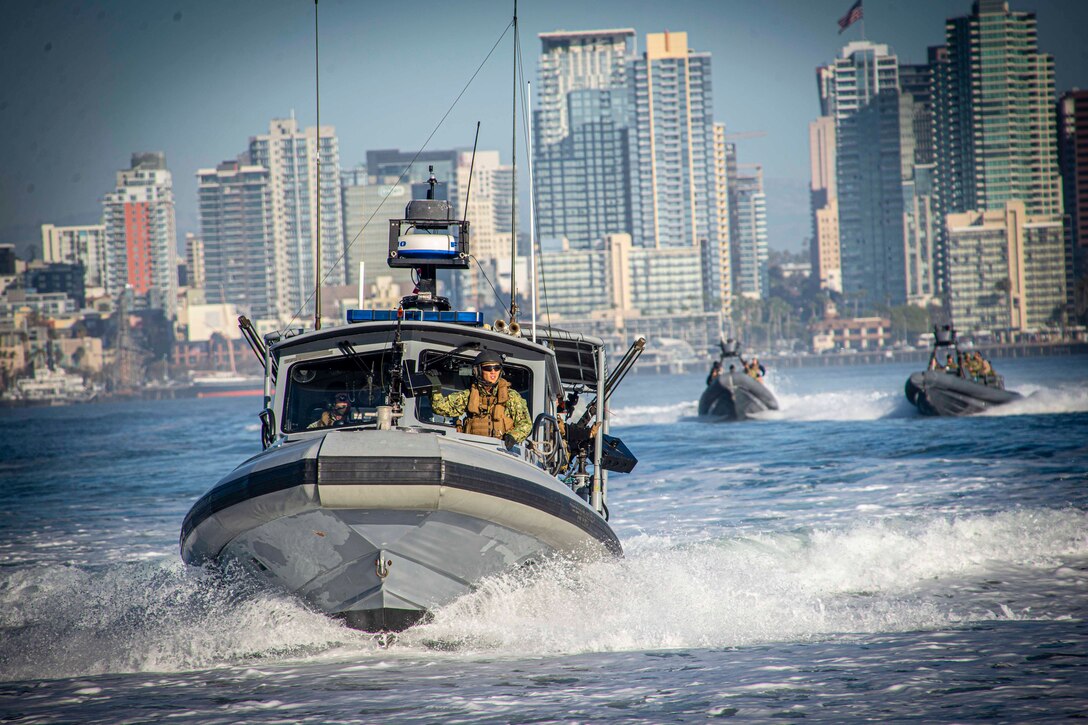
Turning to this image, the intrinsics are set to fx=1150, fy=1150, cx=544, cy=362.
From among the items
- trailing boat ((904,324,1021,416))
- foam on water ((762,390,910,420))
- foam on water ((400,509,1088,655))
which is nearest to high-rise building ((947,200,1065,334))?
foam on water ((762,390,910,420))

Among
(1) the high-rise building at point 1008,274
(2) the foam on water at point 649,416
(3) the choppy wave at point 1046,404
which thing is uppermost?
(1) the high-rise building at point 1008,274

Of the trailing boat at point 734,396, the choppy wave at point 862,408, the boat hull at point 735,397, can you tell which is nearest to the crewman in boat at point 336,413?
the choppy wave at point 862,408

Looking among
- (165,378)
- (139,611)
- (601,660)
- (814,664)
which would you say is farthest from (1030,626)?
(165,378)

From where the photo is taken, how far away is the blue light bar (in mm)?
9492

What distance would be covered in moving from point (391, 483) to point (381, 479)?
3.0 inches

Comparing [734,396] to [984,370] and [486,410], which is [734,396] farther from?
[486,410]

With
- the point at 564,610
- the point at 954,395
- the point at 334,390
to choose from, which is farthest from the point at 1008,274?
the point at 334,390

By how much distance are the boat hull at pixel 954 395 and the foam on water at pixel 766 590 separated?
82.4 feet

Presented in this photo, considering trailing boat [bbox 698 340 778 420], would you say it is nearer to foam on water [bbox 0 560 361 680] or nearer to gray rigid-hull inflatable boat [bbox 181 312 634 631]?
gray rigid-hull inflatable boat [bbox 181 312 634 631]

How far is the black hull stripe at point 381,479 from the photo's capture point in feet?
25.5

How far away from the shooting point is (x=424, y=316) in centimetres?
959

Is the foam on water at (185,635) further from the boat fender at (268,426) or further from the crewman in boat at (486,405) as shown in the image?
the crewman in boat at (486,405)

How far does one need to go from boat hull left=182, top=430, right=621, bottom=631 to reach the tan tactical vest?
32cm

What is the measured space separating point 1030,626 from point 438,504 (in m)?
4.93
